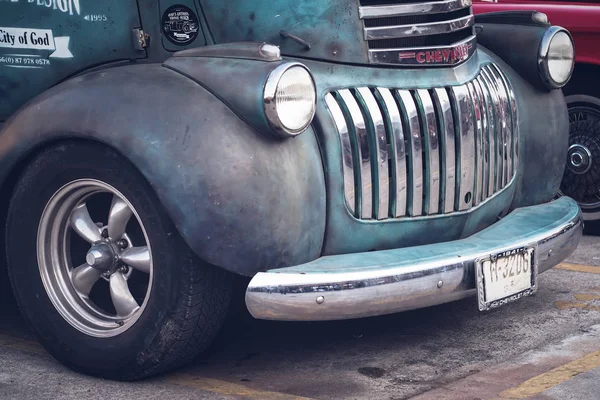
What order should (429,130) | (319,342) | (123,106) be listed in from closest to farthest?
1. (123,106)
2. (429,130)
3. (319,342)

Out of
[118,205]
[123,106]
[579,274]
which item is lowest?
[579,274]

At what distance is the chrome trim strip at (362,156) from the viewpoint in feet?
12.8

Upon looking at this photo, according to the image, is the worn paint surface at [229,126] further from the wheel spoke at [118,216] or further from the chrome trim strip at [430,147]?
the wheel spoke at [118,216]

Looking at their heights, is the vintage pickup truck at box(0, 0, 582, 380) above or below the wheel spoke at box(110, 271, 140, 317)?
above

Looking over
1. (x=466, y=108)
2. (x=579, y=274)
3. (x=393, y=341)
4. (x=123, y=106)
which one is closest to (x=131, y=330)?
(x=123, y=106)

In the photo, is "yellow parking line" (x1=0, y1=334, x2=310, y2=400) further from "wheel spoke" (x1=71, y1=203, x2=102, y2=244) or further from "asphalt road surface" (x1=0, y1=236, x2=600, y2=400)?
"wheel spoke" (x1=71, y1=203, x2=102, y2=244)

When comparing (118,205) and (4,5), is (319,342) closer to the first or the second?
(118,205)

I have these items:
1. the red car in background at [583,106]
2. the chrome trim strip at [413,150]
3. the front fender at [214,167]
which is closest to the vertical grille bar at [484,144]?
the chrome trim strip at [413,150]

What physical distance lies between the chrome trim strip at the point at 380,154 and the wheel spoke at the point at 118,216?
0.88 meters

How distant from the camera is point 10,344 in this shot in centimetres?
439

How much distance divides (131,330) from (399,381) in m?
0.94

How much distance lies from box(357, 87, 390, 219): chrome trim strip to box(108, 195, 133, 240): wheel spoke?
2.88ft

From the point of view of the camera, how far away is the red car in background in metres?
6.17

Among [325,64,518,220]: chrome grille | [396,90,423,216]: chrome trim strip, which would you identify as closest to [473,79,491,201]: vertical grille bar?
[325,64,518,220]: chrome grille
